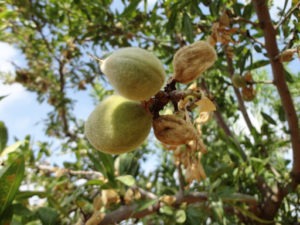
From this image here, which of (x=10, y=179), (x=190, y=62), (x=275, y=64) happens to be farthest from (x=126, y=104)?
(x=275, y=64)

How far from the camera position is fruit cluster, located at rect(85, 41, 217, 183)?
0.85 m

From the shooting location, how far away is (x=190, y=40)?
1771mm

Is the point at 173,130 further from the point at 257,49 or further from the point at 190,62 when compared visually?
the point at 257,49

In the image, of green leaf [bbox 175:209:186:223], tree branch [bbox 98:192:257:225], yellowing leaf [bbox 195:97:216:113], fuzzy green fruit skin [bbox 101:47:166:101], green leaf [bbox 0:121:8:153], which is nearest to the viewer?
fuzzy green fruit skin [bbox 101:47:166:101]

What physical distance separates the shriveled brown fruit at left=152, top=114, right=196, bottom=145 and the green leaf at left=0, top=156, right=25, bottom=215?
0.41 metres

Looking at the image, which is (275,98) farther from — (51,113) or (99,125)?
(99,125)

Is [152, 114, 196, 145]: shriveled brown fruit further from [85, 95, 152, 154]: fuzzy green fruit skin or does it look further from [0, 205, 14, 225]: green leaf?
[0, 205, 14, 225]: green leaf

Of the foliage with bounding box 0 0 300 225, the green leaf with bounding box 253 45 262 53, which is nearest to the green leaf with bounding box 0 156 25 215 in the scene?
the foliage with bounding box 0 0 300 225

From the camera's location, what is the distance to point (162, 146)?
1722 millimetres

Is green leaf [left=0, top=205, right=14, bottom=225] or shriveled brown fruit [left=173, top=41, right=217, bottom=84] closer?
shriveled brown fruit [left=173, top=41, right=217, bottom=84]

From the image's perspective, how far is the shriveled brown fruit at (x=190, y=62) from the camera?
3.03ft

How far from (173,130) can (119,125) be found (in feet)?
0.46

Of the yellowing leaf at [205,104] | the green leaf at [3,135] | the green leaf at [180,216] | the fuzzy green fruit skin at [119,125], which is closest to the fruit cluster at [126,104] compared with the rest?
the fuzzy green fruit skin at [119,125]

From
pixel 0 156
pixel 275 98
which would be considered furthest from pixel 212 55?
pixel 275 98
